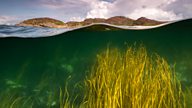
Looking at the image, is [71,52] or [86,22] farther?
[71,52]

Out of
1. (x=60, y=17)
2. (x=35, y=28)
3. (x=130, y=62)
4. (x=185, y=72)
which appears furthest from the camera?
(x=185, y=72)

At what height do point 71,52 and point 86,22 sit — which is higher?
point 86,22

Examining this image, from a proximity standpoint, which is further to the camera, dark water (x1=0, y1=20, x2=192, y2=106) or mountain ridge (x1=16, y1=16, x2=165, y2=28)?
dark water (x1=0, y1=20, x2=192, y2=106)

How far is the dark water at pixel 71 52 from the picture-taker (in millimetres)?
10406

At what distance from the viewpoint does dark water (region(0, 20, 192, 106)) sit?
10406 mm

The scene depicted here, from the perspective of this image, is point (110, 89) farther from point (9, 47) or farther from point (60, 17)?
point (9, 47)

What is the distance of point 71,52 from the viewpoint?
1270 centimetres

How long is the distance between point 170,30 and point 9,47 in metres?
6.24

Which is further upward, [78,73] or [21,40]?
[21,40]

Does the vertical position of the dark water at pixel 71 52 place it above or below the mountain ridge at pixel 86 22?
below

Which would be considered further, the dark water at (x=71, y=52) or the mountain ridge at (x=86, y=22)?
the dark water at (x=71, y=52)

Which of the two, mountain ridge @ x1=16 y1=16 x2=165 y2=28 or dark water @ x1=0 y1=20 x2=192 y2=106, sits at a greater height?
mountain ridge @ x1=16 y1=16 x2=165 y2=28

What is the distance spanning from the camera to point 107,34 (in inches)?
424

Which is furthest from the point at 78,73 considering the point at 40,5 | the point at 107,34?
the point at 40,5
